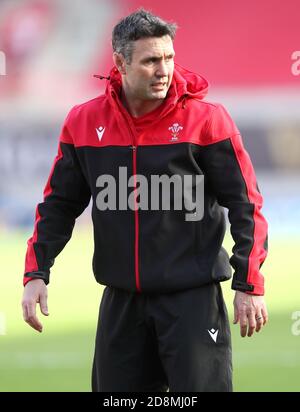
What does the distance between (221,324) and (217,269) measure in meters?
0.19

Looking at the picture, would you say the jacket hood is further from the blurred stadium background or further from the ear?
the blurred stadium background

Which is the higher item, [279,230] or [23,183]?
[23,183]

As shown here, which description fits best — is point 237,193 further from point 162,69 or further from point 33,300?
point 33,300

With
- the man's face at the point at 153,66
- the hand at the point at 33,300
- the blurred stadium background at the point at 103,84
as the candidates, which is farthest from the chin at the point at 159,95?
the blurred stadium background at the point at 103,84

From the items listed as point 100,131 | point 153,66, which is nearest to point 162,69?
point 153,66

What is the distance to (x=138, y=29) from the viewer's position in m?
3.38

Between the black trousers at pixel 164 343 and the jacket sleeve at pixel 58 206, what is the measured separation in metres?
0.29

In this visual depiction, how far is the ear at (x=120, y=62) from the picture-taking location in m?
3.48

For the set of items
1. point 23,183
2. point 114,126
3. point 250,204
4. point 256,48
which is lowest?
point 250,204

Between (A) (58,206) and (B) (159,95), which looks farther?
(A) (58,206)

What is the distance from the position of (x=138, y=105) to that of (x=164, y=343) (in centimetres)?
85

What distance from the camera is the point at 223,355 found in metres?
3.35
